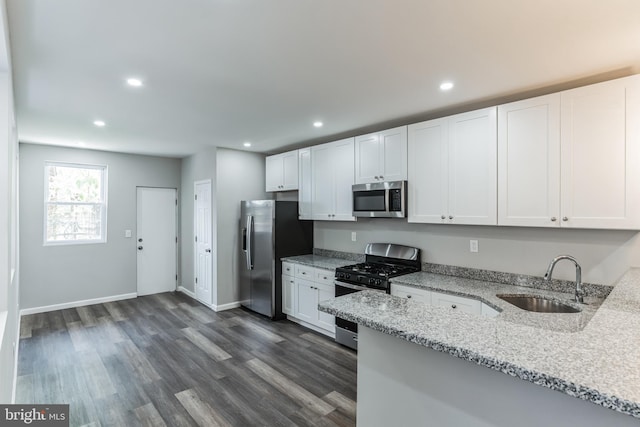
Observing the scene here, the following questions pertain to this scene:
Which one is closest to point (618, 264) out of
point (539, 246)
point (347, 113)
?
point (539, 246)

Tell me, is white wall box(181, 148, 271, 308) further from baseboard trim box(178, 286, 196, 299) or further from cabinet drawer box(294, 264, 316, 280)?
cabinet drawer box(294, 264, 316, 280)

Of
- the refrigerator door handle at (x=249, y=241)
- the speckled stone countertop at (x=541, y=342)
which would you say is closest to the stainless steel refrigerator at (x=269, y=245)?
the refrigerator door handle at (x=249, y=241)

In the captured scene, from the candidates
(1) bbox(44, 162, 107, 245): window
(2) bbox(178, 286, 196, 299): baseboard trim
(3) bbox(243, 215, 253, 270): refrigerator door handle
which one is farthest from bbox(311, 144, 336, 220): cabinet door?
(1) bbox(44, 162, 107, 245): window

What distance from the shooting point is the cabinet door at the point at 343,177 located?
4090 millimetres

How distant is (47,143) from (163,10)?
468cm

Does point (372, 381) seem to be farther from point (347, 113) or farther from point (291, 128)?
point (291, 128)

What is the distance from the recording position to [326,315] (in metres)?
4.10

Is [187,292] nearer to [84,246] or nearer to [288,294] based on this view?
[84,246]

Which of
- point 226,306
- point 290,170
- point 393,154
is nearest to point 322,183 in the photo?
point 290,170

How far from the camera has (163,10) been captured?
1677 mm

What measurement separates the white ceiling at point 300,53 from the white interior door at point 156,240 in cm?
273

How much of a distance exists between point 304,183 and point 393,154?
5.08ft

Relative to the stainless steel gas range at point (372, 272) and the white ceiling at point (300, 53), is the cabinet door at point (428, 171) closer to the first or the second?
the white ceiling at point (300, 53)

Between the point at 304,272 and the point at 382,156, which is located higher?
the point at 382,156
